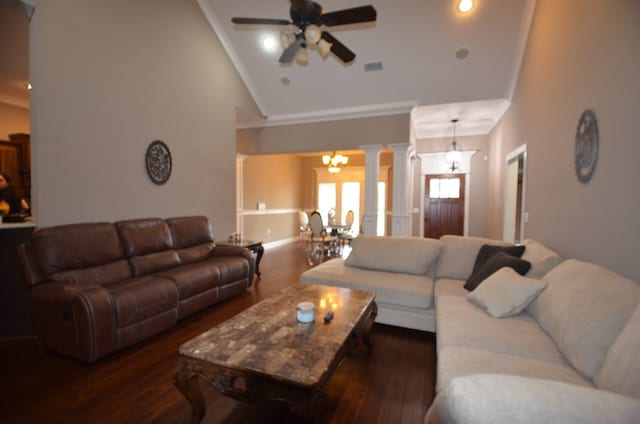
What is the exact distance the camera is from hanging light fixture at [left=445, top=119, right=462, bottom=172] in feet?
20.8

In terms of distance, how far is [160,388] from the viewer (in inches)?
77.4

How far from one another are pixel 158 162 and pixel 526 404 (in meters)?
4.24

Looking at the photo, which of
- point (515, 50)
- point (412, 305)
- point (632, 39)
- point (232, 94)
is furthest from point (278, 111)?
point (632, 39)

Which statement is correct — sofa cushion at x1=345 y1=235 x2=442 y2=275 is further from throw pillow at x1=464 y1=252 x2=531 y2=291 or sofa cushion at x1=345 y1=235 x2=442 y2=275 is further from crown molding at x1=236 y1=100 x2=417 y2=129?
crown molding at x1=236 y1=100 x2=417 y2=129

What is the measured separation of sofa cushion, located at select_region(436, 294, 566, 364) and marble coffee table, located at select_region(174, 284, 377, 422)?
59 cm

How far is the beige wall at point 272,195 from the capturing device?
7371mm

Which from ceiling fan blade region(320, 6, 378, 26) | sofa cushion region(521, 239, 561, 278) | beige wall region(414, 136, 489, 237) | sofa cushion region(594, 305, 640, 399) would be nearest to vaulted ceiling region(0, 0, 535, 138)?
beige wall region(414, 136, 489, 237)

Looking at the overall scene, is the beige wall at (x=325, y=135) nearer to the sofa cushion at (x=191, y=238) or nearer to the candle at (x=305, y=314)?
the sofa cushion at (x=191, y=238)

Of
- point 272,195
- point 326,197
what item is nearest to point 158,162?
point 272,195

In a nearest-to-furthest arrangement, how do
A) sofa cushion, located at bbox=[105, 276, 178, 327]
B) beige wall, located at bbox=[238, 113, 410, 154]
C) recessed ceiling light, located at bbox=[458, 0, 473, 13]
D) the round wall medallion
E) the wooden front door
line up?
the round wall medallion
sofa cushion, located at bbox=[105, 276, 178, 327]
recessed ceiling light, located at bbox=[458, 0, 473, 13]
beige wall, located at bbox=[238, 113, 410, 154]
the wooden front door

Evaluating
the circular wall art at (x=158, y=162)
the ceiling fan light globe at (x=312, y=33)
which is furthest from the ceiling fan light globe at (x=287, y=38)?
the circular wall art at (x=158, y=162)

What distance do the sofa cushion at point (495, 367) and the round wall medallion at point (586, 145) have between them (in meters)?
1.60

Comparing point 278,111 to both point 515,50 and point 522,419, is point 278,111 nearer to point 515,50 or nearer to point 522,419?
point 515,50

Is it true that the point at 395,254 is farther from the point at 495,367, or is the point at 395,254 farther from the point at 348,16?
the point at 348,16
